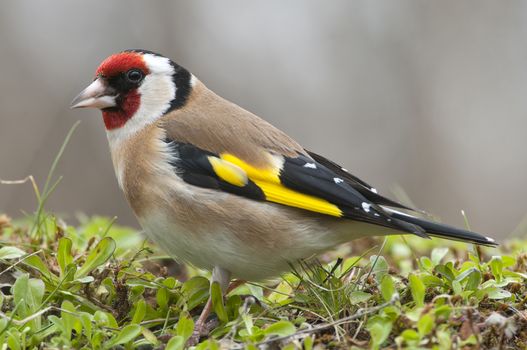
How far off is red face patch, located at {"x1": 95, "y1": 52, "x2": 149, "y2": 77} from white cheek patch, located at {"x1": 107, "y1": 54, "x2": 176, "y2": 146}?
0.07 metres

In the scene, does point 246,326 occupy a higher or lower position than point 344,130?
higher

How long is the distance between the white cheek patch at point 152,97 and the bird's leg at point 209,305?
3.26ft

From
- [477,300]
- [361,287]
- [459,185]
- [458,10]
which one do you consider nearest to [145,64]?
[361,287]

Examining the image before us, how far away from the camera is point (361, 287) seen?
4051mm

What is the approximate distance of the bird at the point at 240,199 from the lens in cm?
418

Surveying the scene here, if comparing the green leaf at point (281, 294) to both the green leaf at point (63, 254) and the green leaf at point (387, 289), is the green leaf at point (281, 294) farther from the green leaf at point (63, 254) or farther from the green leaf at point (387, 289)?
the green leaf at point (63, 254)

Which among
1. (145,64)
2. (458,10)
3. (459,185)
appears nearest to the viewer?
(145,64)

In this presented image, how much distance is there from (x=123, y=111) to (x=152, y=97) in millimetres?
191

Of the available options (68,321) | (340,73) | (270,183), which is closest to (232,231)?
(270,183)

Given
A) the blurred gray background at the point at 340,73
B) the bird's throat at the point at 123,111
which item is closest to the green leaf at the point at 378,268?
the bird's throat at the point at 123,111

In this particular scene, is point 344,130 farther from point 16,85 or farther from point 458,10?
point 16,85

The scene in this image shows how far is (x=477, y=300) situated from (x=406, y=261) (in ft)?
5.29

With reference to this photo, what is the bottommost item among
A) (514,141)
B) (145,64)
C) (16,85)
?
(16,85)

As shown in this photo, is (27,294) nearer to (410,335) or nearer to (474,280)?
(410,335)
